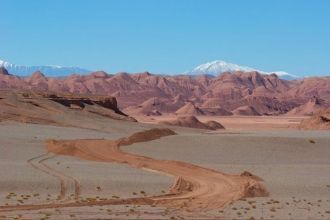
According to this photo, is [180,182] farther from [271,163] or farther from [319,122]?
[319,122]

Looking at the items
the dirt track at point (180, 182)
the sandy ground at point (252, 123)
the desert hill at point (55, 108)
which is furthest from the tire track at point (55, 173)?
the sandy ground at point (252, 123)

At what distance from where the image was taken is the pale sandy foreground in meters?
20.1

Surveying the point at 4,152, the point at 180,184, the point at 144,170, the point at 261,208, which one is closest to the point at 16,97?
the point at 4,152

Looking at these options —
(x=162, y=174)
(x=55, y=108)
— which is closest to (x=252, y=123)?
(x=55, y=108)

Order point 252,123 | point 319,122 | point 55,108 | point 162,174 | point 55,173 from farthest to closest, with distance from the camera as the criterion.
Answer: point 252,123
point 319,122
point 55,108
point 162,174
point 55,173

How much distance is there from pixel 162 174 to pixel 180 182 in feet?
8.99

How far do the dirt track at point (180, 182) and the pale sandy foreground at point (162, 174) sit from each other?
0.63 m

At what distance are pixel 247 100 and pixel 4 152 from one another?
167 metres

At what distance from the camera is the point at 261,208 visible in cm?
2125

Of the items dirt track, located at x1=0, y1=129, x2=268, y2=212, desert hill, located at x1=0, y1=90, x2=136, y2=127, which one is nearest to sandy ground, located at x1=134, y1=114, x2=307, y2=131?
desert hill, located at x1=0, y1=90, x2=136, y2=127

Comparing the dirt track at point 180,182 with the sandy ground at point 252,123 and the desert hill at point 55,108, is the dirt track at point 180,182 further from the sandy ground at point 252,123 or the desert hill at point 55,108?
the sandy ground at point 252,123

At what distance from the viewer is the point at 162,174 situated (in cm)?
2902

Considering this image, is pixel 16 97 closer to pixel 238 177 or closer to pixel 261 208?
pixel 238 177

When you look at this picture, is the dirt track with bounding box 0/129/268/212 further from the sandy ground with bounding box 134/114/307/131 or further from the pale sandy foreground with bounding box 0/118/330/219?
the sandy ground with bounding box 134/114/307/131
